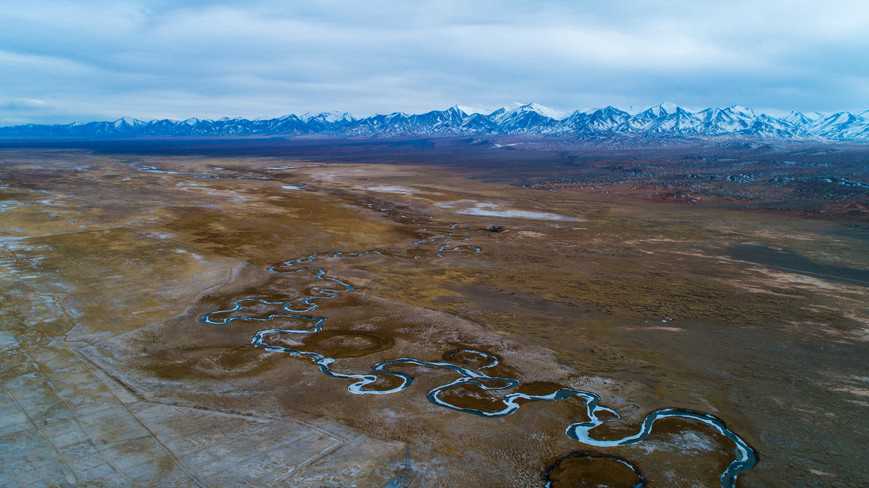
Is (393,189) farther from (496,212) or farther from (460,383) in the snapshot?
(460,383)

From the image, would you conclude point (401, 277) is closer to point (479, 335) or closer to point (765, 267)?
point (479, 335)

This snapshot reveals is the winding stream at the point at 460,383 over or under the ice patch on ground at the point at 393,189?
under

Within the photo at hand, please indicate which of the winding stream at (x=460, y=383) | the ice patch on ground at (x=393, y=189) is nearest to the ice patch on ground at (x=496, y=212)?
the ice patch on ground at (x=393, y=189)

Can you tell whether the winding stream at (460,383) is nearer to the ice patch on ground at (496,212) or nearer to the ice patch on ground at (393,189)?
the ice patch on ground at (496,212)

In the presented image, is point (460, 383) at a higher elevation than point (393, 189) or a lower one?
lower

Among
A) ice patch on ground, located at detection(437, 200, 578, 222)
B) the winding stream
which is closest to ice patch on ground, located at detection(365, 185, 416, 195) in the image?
ice patch on ground, located at detection(437, 200, 578, 222)

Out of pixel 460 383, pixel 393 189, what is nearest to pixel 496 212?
pixel 393 189

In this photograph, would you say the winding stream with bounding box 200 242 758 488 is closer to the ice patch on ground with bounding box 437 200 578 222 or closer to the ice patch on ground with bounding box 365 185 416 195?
the ice patch on ground with bounding box 437 200 578 222

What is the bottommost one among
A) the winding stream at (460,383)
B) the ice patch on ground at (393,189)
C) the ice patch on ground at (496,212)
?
the winding stream at (460,383)
